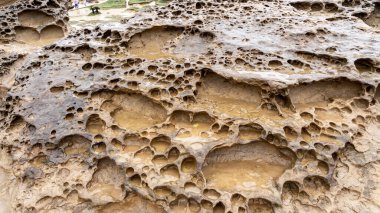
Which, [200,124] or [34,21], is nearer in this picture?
[200,124]

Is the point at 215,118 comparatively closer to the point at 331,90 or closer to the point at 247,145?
the point at 247,145

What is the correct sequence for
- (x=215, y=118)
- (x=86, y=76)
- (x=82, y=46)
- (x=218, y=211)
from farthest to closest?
(x=82, y=46)
(x=86, y=76)
(x=215, y=118)
(x=218, y=211)

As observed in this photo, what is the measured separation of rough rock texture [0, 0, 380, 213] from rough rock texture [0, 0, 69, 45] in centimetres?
176

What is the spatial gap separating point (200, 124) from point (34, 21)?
4.36 meters

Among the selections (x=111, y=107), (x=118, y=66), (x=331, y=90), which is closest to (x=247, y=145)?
(x=331, y=90)

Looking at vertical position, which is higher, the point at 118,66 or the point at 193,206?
the point at 118,66

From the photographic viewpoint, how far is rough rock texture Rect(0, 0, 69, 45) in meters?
5.62

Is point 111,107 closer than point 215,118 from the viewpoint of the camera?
No

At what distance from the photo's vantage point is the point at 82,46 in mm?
4219

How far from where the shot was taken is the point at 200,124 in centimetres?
296

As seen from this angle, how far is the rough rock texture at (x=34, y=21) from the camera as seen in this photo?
5617 mm

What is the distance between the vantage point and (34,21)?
5855mm

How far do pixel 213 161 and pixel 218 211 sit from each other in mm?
457

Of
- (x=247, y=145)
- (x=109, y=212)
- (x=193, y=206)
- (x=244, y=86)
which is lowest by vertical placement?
(x=109, y=212)
